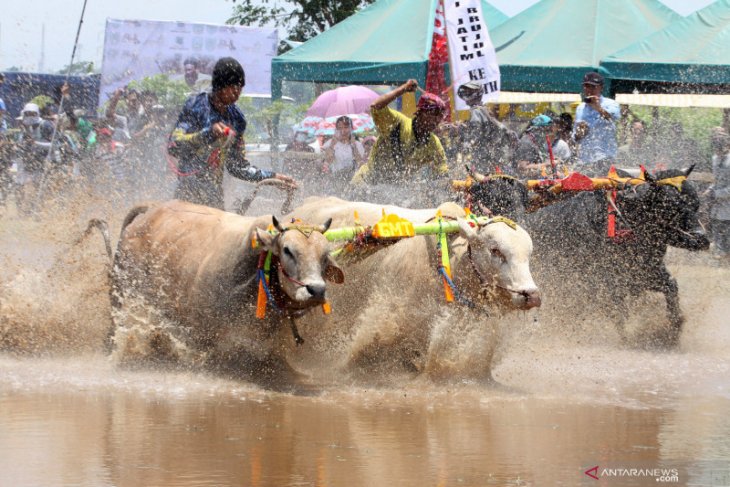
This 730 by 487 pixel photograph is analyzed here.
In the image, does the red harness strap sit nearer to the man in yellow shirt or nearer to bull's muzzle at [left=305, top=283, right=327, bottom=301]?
the man in yellow shirt

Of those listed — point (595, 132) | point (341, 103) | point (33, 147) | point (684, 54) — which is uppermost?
point (684, 54)

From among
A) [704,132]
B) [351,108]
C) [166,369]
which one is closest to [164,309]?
[166,369]

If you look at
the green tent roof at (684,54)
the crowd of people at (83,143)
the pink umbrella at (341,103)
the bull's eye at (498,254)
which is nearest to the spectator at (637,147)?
the green tent roof at (684,54)

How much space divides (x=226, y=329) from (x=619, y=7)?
931 cm

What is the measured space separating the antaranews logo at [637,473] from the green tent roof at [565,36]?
29.1ft

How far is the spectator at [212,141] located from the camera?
7.95m

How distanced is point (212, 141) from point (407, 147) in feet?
4.79

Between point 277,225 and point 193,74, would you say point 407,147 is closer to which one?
point 277,225

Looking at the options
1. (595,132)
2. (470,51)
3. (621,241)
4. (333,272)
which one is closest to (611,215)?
(621,241)

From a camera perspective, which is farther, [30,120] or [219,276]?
[30,120]

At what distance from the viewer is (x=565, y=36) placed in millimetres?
14227

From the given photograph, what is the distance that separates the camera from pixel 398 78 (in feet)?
46.4

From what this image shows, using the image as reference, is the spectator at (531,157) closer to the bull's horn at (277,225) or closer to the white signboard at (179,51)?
the bull's horn at (277,225)

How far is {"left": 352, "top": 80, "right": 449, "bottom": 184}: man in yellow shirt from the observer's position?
8.58 meters
